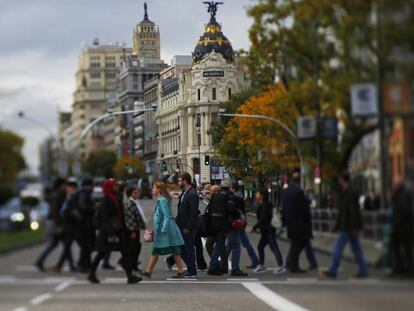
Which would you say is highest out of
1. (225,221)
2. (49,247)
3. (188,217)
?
(188,217)

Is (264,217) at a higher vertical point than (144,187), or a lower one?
lower

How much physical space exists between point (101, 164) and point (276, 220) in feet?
4.01

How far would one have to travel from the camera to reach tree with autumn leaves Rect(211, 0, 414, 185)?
22.5ft

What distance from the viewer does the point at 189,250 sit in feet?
94.4

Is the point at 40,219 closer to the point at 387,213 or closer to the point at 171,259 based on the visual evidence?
the point at 387,213

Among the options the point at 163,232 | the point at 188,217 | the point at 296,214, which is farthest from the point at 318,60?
the point at 188,217

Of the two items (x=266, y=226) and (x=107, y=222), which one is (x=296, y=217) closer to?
(x=107, y=222)

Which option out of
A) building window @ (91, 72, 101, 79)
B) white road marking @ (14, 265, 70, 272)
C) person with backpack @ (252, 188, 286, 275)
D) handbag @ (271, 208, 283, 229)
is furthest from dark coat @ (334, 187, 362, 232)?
building window @ (91, 72, 101, 79)

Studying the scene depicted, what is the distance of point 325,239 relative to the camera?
8039mm

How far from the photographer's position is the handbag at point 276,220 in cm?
881

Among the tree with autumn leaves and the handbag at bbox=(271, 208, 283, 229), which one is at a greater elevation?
the tree with autumn leaves

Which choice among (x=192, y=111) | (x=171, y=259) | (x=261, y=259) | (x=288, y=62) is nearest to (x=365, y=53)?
(x=288, y=62)

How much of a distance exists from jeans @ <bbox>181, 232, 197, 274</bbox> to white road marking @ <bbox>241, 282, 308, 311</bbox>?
4.61 feet

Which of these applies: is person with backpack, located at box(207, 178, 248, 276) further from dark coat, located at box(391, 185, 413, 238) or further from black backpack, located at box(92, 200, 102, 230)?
dark coat, located at box(391, 185, 413, 238)
